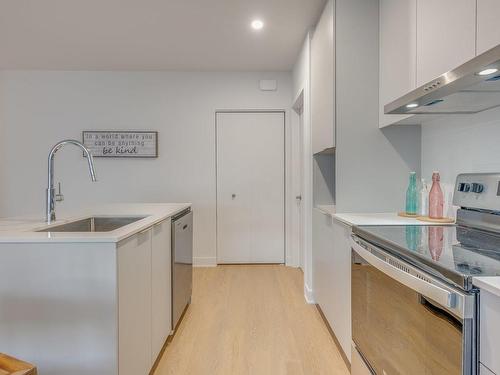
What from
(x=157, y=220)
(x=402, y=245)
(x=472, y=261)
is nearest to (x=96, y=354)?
(x=157, y=220)

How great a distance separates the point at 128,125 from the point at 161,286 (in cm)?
271

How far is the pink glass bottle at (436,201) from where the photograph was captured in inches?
73.4

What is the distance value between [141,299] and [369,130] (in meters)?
1.67

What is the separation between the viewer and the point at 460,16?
1.33 metres

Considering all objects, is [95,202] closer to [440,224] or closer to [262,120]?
[262,120]

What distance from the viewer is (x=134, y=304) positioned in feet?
5.09

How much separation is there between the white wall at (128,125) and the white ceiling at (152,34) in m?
0.18

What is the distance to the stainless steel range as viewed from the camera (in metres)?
0.85

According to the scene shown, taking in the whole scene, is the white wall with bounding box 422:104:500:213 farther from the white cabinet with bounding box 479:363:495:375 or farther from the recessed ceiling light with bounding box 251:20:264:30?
the recessed ceiling light with bounding box 251:20:264:30

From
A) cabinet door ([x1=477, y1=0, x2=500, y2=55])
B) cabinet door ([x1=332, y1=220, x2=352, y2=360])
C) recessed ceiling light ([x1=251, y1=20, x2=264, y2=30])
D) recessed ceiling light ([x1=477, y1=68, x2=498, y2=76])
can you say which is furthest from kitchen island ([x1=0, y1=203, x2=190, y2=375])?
recessed ceiling light ([x1=251, y1=20, x2=264, y2=30])

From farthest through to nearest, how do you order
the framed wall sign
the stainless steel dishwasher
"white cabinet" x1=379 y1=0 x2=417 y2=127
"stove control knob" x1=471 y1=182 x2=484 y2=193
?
the framed wall sign → the stainless steel dishwasher → "white cabinet" x1=379 y1=0 x2=417 y2=127 → "stove control knob" x1=471 y1=182 x2=484 y2=193

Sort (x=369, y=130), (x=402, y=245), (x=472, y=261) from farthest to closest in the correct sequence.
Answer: (x=369, y=130) → (x=402, y=245) → (x=472, y=261)

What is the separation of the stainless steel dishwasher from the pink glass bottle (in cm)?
155

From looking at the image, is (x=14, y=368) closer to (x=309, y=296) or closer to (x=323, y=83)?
(x=323, y=83)
